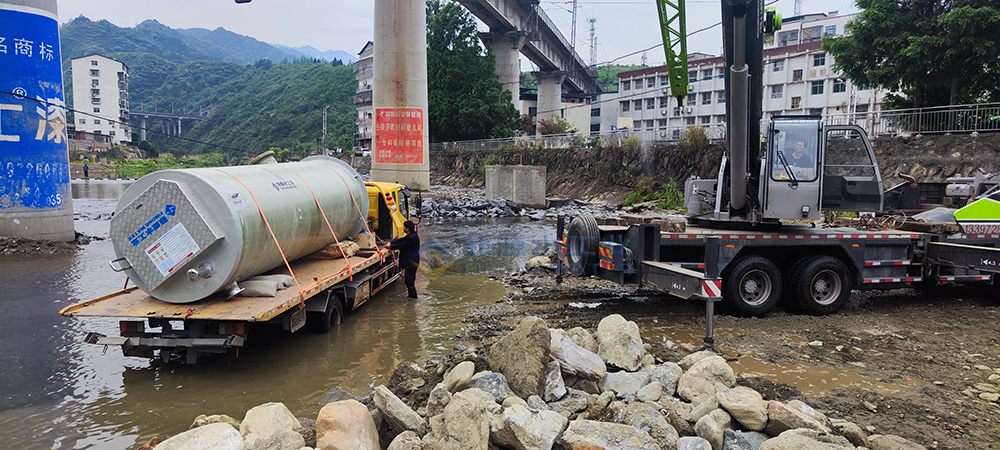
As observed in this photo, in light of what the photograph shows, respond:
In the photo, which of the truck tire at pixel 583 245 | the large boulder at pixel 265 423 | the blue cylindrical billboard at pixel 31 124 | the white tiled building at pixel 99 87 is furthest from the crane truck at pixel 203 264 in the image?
the white tiled building at pixel 99 87

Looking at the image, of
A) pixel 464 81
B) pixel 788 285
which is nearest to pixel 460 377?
pixel 788 285

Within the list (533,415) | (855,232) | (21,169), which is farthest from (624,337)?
(21,169)

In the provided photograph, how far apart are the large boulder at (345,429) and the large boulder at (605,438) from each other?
1452 mm

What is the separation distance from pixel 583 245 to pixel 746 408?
15.7ft

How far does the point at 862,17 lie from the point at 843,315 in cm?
1828

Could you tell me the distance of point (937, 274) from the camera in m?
9.91

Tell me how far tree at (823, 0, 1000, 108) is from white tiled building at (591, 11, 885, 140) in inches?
743

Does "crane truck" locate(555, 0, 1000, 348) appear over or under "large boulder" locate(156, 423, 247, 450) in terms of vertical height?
over

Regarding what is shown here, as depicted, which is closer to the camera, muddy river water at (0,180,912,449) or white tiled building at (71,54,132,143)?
muddy river water at (0,180,912,449)

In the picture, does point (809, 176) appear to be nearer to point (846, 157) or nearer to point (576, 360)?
point (846, 157)

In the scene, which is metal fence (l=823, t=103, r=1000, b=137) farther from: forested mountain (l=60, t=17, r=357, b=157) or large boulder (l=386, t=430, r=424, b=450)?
forested mountain (l=60, t=17, r=357, b=157)

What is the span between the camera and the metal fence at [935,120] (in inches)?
789

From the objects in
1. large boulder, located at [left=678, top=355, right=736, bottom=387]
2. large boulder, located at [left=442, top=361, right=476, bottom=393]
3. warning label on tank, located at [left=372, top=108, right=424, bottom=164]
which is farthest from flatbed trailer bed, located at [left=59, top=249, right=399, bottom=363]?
warning label on tank, located at [left=372, top=108, right=424, bottom=164]

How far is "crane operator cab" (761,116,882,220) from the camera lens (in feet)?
29.3
